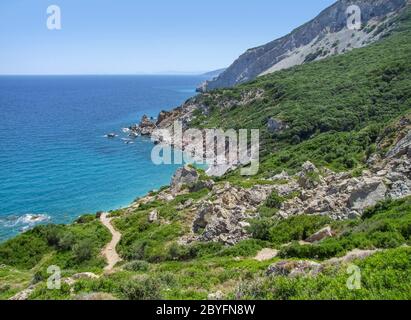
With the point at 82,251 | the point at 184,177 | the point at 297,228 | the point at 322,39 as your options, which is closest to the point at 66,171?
the point at 184,177

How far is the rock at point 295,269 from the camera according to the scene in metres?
14.0

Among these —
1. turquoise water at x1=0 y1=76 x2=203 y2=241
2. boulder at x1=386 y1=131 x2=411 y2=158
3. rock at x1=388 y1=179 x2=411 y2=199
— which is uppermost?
boulder at x1=386 y1=131 x2=411 y2=158

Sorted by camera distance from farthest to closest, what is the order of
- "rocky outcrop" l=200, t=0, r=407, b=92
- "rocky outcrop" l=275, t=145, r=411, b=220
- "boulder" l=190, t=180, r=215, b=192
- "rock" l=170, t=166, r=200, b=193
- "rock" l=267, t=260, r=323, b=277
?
"rocky outcrop" l=200, t=0, r=407, b=92 → "rock" l=170, t=166, r=200, b=193 → "boulder" l=190, t=180, r=215, b=192 → "rocky outcrop" l=275, t=145, r=411, b=220 → "rock" l=267, t=260, r=323, b=277

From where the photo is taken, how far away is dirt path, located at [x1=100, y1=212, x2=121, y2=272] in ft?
88.0

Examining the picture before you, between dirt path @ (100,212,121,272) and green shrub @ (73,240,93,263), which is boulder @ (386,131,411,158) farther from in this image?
green shrub @ (73,240,93,263)

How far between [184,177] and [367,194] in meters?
26.1

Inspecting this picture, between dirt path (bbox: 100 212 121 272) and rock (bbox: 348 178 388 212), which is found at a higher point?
rock (bbox: 348 178 388 212)

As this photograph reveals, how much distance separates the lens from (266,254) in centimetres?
2120

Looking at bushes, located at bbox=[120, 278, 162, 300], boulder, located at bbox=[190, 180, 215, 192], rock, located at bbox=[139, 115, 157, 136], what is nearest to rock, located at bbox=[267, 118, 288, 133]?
boulder, located at bbox=[190, 180, 215, 192]

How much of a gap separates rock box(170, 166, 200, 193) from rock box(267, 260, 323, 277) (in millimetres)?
30324

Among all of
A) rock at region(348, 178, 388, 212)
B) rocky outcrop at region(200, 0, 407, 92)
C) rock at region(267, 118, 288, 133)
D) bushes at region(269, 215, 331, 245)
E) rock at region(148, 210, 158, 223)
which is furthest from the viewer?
rocky outcrop at region(200, 0, 407, 92)
